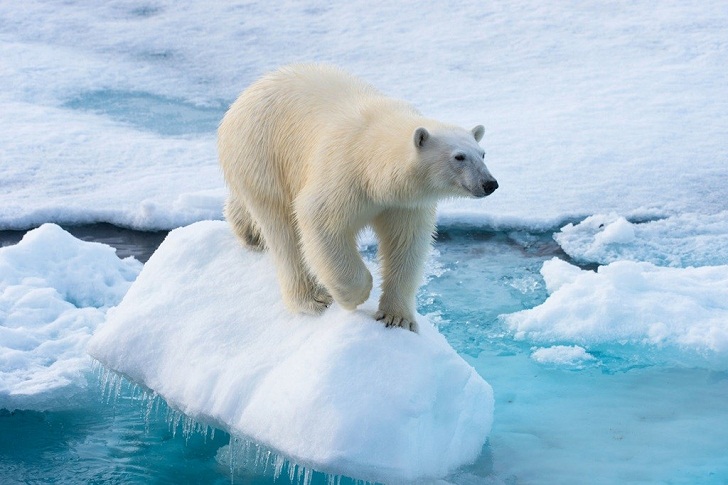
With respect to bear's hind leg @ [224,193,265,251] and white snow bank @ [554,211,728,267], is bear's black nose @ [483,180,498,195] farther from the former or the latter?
white snow bank @ [554,211,728,267]

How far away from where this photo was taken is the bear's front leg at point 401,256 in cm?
400

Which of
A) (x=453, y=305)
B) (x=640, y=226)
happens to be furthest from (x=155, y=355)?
(x=640, y=226)

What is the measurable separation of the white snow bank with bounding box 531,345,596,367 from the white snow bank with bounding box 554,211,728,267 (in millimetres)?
1266

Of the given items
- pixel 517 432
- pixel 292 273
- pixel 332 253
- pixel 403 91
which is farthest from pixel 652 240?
pixel 403 91

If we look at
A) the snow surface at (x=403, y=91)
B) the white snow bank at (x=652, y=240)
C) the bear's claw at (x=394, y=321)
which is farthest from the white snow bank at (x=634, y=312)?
the bear's claw at (x=394, y=321)

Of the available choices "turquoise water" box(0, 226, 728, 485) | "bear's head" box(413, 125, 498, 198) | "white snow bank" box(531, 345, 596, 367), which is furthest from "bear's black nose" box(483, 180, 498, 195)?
"white snow bank" box(531, 345, 596, 367)

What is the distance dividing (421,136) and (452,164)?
147 mm

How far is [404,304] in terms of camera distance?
4113 millimetres

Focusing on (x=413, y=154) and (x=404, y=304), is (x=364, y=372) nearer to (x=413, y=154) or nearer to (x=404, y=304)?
(x=404, y=304)

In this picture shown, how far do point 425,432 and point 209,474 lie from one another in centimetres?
104

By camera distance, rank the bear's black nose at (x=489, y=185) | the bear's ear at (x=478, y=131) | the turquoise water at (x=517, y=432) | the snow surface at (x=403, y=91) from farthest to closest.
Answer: the snow surface at (x=403, y=91) → the turquoise water at (x=517, y=432) → the bear's ear at (x=478, y=131) → the bear's black nose at (x=489, y=185)

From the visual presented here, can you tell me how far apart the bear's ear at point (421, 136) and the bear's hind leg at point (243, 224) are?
1.27 metres

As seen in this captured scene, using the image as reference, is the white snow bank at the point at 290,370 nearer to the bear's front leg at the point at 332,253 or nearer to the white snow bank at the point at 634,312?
the bear's front leg at the point at 332,253

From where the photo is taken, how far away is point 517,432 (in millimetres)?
4559
